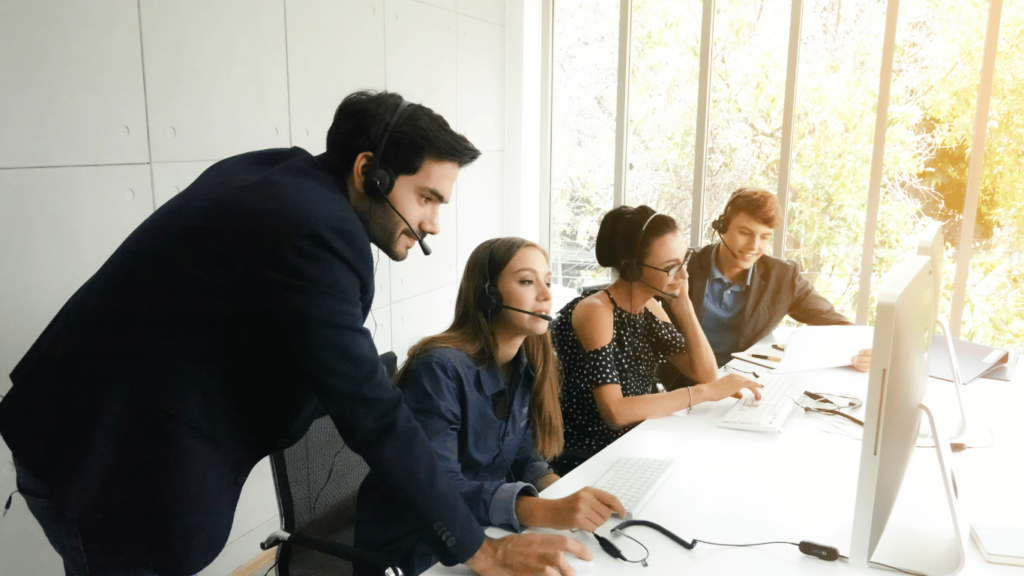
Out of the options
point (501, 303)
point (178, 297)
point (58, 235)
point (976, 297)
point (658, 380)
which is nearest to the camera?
point (178, 297)

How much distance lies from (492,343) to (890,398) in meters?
0.83

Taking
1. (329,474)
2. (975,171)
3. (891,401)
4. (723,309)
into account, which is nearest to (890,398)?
(891,401)

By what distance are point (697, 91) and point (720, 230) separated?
1.42 metres

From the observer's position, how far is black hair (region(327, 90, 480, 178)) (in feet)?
3.61

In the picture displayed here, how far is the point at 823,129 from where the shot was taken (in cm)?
351

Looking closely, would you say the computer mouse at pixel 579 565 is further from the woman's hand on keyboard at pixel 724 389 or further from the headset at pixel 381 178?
the woman's hand on keyboard at pixel 724 389

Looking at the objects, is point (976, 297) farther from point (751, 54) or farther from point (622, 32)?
point (622, 32)

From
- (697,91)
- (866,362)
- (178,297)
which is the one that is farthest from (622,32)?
(178,297)

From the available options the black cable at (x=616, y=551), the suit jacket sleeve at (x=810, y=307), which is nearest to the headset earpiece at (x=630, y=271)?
the black cable at (x=616, y=551)

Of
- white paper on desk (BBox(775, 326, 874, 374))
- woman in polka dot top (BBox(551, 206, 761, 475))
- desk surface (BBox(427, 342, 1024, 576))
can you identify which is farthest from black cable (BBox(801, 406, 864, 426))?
white paper on desk (BBox(775, 326, 874, 374))

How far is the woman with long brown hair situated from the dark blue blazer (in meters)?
0.20

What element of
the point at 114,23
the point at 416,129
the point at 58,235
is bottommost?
the point at 58,235

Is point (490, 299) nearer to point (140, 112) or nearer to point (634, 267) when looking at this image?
point (634, 267)

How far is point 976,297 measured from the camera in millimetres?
3277
